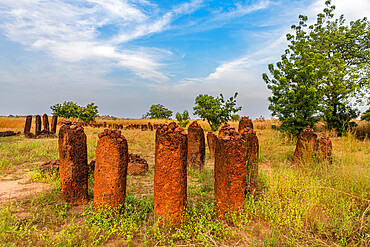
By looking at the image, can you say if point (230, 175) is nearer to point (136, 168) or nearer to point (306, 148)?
point (136, 168)

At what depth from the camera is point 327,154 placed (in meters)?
8.48

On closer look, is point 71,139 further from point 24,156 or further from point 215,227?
point 24,156

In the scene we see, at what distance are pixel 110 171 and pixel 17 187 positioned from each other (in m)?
3.99

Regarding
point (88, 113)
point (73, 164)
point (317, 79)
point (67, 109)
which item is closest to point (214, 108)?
point (317, 79)

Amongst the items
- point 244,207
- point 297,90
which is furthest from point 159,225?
point 297,90

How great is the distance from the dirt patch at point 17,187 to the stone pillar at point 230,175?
4.44 metres

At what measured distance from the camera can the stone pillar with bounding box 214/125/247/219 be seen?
4469 mm

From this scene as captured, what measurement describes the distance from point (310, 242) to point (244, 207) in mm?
1222

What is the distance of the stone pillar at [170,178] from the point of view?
423 centimetres

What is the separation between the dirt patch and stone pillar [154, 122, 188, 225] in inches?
137

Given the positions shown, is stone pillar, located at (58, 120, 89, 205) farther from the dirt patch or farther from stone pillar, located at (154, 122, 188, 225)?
stone pillar, located at (154, 122, 188, 225)

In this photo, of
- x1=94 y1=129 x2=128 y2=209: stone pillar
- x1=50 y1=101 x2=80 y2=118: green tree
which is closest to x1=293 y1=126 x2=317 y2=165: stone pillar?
x1=94 y1=129 x2=128 y2=209: stone pillar

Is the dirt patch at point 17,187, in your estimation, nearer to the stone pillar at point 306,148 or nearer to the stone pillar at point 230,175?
the stone pillar at point 230,175

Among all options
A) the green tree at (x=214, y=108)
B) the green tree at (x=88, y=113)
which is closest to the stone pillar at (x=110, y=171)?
the green tree at (x=214, y=108)
